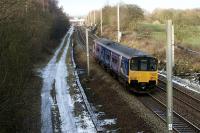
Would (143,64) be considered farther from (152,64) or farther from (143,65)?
(152,64)

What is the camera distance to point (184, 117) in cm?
2061

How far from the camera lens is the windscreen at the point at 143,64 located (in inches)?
1054

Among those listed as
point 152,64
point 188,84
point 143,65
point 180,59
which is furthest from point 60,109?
point 180,59

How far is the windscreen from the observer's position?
87.8 ft

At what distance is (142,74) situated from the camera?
26750 millimetres

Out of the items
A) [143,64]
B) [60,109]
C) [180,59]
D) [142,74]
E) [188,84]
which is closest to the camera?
[60,109]

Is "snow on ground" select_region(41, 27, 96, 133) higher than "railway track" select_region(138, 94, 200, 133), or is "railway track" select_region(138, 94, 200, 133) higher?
"railway track" select_region(138, 94, 200, 133)

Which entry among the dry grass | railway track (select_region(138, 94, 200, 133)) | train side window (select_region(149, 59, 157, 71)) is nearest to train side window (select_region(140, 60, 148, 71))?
train side window (select_region(149, 59, 157, 71))

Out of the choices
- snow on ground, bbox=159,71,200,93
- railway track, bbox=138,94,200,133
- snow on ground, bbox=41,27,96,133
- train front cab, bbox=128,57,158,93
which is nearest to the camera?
railway track, bbox=138,94,200,133

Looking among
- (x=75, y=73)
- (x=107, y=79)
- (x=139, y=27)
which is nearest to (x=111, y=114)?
(x=107, y=79)

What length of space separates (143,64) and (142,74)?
604mm

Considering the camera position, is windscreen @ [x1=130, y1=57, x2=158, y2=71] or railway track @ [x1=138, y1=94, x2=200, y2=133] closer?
railway track @ [x1=138, y1=94, x2=200, y2=133]

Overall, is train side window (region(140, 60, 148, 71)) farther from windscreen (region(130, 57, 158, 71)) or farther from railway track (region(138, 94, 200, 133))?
railway track (region(138, 94, 200, 133))

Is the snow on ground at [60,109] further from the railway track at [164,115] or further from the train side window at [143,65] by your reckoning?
the train side window at [143,65]
